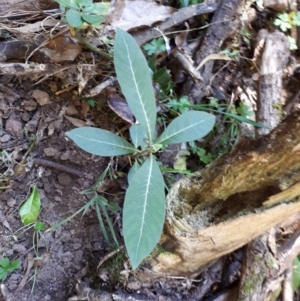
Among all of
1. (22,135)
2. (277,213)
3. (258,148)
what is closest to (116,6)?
(22,135)

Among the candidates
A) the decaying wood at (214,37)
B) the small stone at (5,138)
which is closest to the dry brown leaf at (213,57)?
the decaying wood at (214,37)

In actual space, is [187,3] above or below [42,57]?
above

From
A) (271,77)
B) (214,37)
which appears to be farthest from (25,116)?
(271,77)

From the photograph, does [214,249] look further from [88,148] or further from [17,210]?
[17,210]

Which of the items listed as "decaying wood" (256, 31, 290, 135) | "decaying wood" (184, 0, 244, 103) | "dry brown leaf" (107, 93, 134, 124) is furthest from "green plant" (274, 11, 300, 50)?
"dry brown leaf" (107, 93, 134, 124)

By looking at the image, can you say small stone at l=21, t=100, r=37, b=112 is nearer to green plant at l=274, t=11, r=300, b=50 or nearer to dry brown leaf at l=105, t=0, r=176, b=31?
dry brown leaf at l=105, t=0, r=176, b=31

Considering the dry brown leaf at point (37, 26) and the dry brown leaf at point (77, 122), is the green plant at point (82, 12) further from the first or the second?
the dry brown leaf at point (77, 122)
